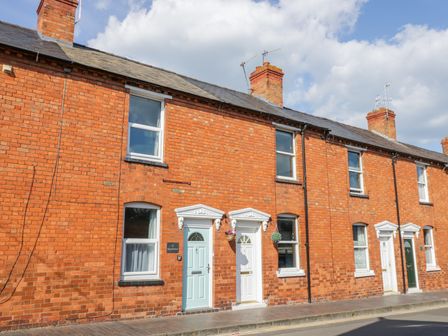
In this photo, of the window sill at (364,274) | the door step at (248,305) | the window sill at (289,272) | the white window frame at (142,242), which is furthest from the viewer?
the window sill at (364,274)

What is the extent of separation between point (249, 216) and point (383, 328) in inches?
183

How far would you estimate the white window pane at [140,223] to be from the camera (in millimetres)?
10086

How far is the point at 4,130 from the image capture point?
8.66 meters

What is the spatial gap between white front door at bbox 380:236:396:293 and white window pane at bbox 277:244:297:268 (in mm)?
5126

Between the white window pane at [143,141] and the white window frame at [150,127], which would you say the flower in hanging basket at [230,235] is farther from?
the white window pane at [143,141]

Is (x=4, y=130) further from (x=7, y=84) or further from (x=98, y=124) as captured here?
(x=98, y=124)

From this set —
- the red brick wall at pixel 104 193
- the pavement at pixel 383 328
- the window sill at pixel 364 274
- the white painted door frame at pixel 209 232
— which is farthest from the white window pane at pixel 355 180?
the white painted door frame at pixel 209 232

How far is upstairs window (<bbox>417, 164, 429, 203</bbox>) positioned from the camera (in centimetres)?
1942

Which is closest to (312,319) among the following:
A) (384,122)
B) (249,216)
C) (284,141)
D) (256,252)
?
(256,252)

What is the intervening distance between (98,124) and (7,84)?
2.13 metres

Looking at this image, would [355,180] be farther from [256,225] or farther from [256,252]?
[256,252]

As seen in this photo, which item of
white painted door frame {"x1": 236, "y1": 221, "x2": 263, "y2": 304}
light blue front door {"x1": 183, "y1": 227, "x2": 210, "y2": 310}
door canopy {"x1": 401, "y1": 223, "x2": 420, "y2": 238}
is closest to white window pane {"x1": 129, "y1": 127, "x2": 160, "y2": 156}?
light blue front door {"x1": 183, "y1": 227, "x2": 210, "y2": 310}

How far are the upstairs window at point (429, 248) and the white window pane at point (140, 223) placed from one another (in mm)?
14063

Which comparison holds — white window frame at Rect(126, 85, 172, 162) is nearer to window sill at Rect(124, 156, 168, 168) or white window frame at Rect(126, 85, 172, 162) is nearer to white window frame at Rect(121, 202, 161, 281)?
window sill at Rect(124, 156, 168, 168)
